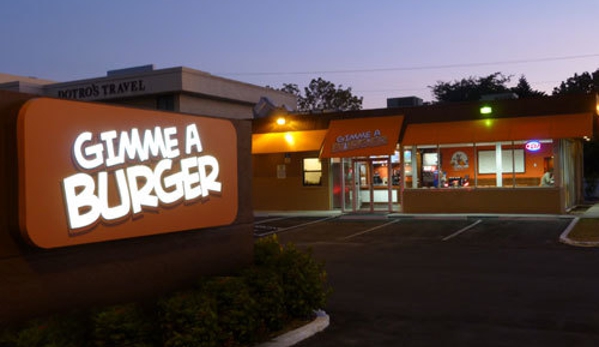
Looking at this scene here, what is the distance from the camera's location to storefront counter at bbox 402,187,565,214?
81.0 ft

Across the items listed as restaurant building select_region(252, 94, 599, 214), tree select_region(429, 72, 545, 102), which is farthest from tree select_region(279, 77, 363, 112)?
restaurant building select_region(252, 94, 599, 214)

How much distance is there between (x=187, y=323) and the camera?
6.68 metres

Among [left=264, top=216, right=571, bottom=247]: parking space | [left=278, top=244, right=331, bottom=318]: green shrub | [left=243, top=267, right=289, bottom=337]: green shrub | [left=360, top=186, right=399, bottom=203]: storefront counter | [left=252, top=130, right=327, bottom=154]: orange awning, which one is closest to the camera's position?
[left=243, top=267, right=289, bottom=337]: green shrub

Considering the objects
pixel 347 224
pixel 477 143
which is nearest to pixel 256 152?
pixel 347 224

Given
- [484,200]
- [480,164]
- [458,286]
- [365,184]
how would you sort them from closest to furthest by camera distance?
[458,286] < [484,200] < [480,164] < [365,184]

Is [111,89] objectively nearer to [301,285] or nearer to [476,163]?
[476,163]

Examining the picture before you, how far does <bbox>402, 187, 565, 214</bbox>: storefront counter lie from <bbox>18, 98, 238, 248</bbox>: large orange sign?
18718 mm

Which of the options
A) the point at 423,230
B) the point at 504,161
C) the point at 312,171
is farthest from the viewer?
Result: the point at 312,171

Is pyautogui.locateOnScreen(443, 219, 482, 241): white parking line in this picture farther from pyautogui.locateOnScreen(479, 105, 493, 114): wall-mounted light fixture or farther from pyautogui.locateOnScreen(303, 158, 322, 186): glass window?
pyautogui.locateOnScreen(303, 158, 322, 186): glass window

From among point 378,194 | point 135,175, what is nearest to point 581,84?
point 378,194

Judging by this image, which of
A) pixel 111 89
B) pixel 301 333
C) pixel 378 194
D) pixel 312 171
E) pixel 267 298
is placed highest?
pixel 111 89

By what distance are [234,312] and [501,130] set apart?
66.1 ft

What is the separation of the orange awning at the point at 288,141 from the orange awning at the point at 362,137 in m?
0.94

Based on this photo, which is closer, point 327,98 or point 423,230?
point 423,230
